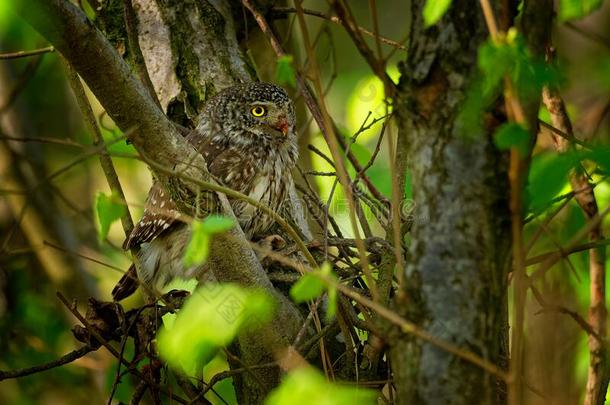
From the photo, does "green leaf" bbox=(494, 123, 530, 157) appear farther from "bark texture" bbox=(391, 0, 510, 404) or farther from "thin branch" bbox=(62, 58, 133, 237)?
"thin branch" bbox=(62, 58, 133, 237)

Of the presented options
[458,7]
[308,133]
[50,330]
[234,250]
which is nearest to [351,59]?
[308,133]

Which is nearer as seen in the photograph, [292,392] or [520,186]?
[292,392]

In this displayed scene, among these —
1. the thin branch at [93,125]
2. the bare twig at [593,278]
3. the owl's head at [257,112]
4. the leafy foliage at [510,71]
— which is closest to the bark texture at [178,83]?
the owl's head at [257,112]

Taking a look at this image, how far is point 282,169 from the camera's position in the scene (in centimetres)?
380

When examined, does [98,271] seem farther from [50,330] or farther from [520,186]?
[520,186]

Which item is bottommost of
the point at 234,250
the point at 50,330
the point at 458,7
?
the point at 50,330

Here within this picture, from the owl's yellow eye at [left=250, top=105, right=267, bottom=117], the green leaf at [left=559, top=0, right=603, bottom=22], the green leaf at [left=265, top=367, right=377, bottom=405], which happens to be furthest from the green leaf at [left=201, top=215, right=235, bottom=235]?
the owl's yellow eye at [left=250, top=105, right=267, bottom=117]

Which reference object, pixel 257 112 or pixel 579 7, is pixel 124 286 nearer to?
pixel 257 112

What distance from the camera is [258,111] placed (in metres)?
3.83

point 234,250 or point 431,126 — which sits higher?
point 431,126

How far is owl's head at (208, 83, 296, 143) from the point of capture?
3650mm

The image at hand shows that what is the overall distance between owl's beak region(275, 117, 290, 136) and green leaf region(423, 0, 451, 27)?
2.31m

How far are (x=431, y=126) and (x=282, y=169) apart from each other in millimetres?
2133

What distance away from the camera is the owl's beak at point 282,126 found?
3.90 meters
